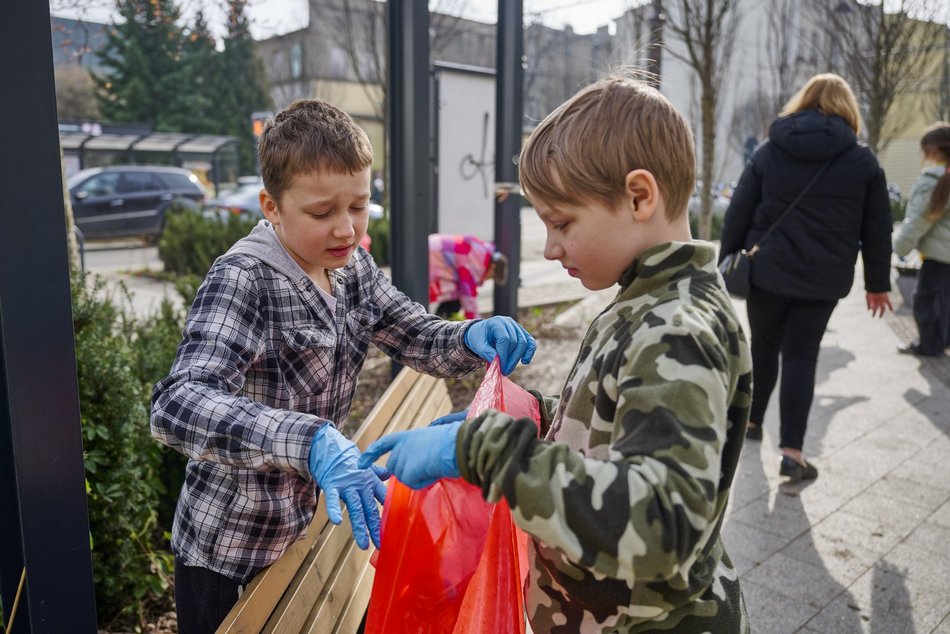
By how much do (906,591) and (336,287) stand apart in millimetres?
2579

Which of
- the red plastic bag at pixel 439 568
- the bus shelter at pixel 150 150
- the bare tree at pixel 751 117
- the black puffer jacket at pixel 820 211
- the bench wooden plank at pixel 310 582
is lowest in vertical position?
the bench wooden plank at pixel 310 582

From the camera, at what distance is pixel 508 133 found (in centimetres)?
678

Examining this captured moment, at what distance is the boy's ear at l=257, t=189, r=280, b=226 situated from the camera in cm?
180

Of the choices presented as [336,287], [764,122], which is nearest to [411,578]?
[336,287]

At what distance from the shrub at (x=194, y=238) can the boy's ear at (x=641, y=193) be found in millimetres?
10965

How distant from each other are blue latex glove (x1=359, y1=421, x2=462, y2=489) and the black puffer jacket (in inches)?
128

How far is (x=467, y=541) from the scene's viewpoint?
4.76ft

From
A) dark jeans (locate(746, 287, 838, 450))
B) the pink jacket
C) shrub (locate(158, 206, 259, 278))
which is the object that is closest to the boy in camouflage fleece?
dark jeans (locate(746, 287, 838, 450))

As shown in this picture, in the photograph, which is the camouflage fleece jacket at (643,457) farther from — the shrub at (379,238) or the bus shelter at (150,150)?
the bus shelter at (150,150)

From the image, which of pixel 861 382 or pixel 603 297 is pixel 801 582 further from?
pixel 603 297

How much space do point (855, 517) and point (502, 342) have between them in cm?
268

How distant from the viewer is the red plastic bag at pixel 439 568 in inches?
55.9

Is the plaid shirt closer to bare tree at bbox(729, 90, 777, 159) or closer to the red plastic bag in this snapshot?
the red plastic bag

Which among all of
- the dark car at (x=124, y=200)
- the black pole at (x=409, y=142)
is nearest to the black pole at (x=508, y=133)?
the black pole at (x=409, y=142)
